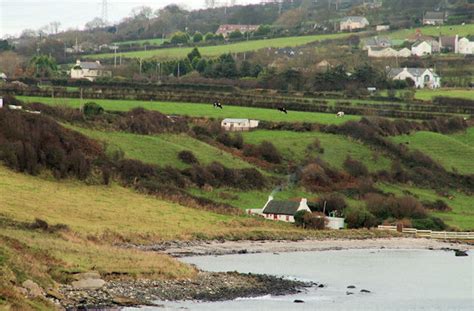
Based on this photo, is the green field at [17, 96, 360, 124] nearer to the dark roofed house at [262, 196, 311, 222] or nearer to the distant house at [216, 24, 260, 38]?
the dark roofed house at [262, 196, 311, 222]

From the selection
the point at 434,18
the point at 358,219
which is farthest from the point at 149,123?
the point at 434,18

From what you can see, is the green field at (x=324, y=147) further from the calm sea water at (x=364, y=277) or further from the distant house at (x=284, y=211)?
the calm sea water at (x=364, y=277)

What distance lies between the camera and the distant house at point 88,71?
12281cm

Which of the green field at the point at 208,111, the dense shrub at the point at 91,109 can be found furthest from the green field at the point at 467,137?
the dense shrub at the point at 91,109

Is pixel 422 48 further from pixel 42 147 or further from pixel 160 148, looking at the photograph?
pixel 42 147

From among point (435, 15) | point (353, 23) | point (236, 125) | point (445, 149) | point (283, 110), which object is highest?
point (435, 15)

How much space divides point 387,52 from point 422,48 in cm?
458

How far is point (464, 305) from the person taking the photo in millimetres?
47812

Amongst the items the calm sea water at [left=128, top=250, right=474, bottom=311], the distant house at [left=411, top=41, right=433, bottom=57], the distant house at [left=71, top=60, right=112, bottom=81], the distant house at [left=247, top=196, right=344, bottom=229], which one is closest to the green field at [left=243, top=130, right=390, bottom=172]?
the distant house at [left=247, top=196, right=344, bottom=229]

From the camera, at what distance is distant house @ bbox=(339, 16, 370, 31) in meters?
172

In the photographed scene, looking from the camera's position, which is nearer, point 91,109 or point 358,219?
point 358,219

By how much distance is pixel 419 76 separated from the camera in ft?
420

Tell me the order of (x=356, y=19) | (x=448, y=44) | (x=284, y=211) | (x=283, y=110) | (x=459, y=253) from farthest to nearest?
1. (x=356, y=19)
2. (x=448, y=44)
3. (x=283, y=110)
4. (x=284, y=211)
5. (x=459, y=253)

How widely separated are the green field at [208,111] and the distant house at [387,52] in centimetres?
4280
